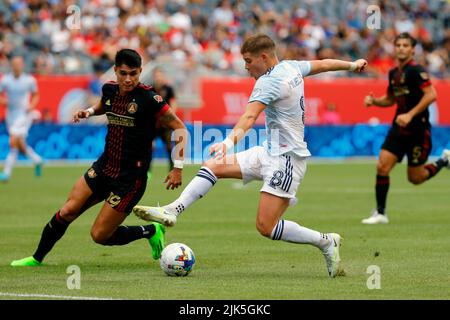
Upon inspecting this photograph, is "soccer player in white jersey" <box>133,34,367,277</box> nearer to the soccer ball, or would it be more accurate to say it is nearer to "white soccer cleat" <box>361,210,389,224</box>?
the soccer ball

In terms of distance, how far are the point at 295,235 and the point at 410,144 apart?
602cm

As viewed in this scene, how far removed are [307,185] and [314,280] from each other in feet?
43.1

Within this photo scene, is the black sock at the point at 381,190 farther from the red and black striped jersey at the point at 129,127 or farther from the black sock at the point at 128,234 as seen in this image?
the red and black striped jersey at the point at 129,127

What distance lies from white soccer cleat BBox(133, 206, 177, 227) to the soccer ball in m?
0.40

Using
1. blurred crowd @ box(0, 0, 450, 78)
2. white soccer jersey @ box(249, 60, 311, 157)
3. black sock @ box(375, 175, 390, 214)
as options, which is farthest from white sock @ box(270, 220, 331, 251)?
blurred crowd @ box(0, 0, 450, 78)

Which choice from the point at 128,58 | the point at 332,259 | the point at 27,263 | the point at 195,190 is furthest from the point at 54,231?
the point at 332,259

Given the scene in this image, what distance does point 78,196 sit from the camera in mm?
10398

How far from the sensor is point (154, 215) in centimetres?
967

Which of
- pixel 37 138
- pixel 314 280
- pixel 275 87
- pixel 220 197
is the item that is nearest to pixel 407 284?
pixel 314 280

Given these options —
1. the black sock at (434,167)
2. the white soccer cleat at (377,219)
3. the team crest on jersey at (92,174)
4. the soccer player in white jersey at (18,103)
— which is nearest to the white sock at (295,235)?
the team crest on jersey at (92,174)

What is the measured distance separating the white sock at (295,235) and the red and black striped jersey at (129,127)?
158cm

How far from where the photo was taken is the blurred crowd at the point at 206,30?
29797 mm
